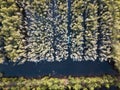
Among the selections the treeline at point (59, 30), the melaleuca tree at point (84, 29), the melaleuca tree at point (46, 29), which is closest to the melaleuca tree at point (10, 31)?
the treeline at point (59, 30)

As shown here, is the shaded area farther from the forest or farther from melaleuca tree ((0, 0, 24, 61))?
melaleuca tree ((0, 0, 24, 61))

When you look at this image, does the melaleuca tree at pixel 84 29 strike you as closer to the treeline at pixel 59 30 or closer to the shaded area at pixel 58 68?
the treeline at pixel 59 30

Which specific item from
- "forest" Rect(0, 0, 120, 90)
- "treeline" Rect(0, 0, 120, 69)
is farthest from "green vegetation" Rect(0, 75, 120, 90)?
"treeline" Rect(0, 0, 120, 69)

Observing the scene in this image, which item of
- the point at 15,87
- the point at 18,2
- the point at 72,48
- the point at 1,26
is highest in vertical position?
the point at 18,2

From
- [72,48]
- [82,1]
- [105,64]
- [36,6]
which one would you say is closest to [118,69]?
[105,64]

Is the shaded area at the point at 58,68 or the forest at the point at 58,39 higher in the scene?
the forest at the point at 58,39

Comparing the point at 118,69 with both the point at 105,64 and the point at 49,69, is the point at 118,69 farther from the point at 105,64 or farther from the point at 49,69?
the point at 49,69
